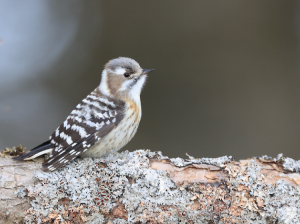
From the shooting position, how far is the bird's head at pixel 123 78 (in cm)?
344

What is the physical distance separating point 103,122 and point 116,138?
237mm

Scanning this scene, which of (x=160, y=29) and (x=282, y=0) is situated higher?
(x=282, y=0)

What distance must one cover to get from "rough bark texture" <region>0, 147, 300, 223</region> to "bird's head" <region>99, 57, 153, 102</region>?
4.18 feet

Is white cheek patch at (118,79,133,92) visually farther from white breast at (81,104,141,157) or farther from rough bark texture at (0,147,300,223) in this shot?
rough bark texture at (0,147,300,223)

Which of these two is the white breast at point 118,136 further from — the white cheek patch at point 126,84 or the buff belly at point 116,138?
the white cheek patch at point 126,84

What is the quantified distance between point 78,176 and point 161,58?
2272mm

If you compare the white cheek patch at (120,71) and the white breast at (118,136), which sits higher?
the white cheek patch at (120,71)

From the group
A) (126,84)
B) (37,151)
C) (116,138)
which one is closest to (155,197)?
(116,138)

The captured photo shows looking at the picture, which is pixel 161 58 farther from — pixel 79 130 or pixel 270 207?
pixel 270 207

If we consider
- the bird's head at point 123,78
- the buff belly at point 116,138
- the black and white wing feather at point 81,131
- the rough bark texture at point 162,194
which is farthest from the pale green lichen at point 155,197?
the bird's head at point 123,78

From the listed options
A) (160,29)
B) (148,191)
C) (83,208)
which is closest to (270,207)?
(148,191)

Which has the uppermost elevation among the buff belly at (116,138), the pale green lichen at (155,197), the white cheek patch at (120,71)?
the white cheek patch at (120,71)

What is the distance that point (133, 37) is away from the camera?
4.01m

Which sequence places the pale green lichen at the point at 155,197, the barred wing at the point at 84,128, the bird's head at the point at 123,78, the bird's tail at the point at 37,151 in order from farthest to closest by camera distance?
the bird's head at the point at 123,78 < the barred wing at the point at 84,128 < the bird's tail at the point at 37,151 < the pale green lichen at the point at 155,197
